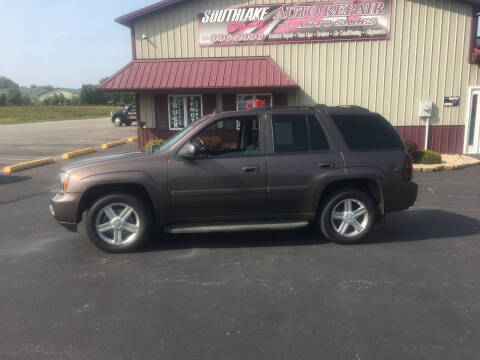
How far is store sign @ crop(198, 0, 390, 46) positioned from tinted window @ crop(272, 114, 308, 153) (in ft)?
32.7

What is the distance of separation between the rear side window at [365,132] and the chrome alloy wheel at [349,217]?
762mm

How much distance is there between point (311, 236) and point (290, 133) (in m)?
1.56

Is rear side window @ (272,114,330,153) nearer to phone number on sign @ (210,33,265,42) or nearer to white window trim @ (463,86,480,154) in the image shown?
phone number on sign @ (210,33,265,42)

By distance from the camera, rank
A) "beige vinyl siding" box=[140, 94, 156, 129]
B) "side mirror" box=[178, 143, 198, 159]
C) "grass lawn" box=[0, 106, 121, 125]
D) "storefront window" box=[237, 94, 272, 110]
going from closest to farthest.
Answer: "side mirror" box=[178, 143, 198, 159] → "storefront window" box=[237, 94, 272, 110] → "beige vinyl siding" box=[140, 94, 156, 129] → "grass lawn" box=[0, 106, 121, 125]

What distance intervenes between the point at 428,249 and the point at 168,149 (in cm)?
363

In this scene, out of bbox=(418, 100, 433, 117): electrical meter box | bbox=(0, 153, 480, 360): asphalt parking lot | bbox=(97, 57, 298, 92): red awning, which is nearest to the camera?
bbox=(0, 153, 480, 360): asphalt parking lot

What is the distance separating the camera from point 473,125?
14609 millimetres

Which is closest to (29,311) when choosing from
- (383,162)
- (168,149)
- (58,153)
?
(168,149)

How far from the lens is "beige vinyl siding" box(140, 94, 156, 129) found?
15.4 m

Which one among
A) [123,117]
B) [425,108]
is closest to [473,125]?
[425,108]

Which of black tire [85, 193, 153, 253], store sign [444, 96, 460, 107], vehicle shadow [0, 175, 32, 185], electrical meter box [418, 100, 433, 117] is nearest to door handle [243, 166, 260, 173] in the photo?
black tire [85, 193, 153, 253]

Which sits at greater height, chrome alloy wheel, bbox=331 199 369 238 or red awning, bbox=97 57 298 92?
red awning, bbox=97 57 298 92

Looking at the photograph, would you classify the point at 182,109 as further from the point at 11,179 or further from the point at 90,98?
the point at 90,98

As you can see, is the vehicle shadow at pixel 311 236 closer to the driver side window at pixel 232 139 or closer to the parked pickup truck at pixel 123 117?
the driver side window at pixel 232 139
